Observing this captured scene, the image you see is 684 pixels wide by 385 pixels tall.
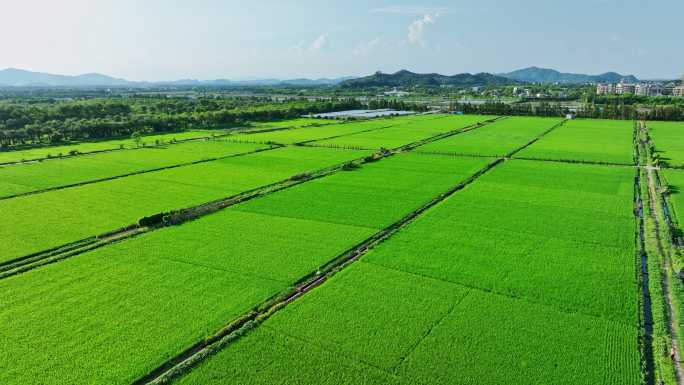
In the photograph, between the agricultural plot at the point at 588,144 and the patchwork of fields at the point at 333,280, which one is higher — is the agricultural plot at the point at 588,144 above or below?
above

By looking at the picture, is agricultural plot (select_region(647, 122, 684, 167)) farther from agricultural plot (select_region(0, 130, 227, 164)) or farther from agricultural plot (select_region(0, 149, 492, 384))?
agricultural plot (select_region(0, 130, 227, 164))

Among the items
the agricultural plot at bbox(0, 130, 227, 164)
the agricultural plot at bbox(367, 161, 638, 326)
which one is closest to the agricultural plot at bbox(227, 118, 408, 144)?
the agricultural plot at bbox(0, 130, 227, 164)

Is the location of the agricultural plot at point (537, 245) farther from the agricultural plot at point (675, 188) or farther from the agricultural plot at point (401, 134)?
the agricultural plot at point (401, 134)

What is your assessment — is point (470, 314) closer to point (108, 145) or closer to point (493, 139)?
point (493, 139)

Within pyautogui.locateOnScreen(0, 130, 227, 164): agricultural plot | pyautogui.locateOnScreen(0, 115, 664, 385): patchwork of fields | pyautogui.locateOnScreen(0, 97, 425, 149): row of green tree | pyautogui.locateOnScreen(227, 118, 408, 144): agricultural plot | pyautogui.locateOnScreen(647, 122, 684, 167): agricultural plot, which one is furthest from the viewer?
pyautogui.locateOnScreen(227, 118, 408, 144): agricultural plot

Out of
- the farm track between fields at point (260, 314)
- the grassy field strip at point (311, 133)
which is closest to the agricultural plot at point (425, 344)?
the farm track between fields at point (260, 314)

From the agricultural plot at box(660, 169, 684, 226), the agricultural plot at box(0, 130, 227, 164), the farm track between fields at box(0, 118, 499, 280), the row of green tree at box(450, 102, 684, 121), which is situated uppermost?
the row of green tree at box(450, 102, 684, 121)

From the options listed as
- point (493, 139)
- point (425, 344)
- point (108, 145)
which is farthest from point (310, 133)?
point (425, 344)
